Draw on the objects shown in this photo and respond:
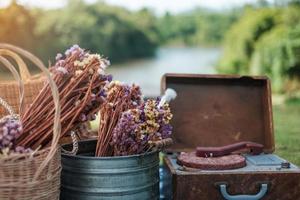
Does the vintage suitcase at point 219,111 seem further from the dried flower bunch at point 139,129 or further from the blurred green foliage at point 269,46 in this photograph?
the blurred green foliage at point 269,46

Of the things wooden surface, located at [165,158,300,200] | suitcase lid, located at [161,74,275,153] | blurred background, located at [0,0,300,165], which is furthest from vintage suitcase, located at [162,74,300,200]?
blurred background, located at [0,0,300,165]

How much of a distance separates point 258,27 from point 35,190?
846 centimetres

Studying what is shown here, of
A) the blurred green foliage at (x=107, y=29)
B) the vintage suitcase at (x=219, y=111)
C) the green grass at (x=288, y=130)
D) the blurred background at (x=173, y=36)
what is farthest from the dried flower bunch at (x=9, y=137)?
the blurred green foliage at (x=107, y=29)

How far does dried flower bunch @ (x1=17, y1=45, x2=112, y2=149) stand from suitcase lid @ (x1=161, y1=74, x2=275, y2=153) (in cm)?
85

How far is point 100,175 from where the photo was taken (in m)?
1.99

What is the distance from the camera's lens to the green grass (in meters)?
3.89

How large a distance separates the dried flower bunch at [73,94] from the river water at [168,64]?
751cm

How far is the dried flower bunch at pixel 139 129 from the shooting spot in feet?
6.64

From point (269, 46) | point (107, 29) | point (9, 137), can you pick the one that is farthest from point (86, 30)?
point (9, 137)

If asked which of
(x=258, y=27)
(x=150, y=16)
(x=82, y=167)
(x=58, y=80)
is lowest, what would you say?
(x=82, y=167)

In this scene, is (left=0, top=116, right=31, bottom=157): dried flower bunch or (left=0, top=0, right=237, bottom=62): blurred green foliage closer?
(left=0, top=116, right=31, bottom=157): dried flower bunch

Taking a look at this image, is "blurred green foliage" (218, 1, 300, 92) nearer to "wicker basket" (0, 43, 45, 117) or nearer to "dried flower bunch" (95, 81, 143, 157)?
"wicker basket" (0, 43, 45, 117)

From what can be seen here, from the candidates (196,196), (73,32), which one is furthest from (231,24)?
(196,196)

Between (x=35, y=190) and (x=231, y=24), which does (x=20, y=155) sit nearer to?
(x=35, y=190)
